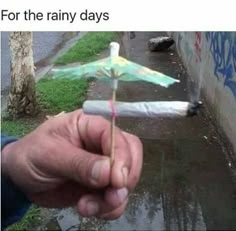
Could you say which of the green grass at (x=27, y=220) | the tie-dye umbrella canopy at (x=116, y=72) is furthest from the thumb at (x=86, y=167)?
the green grass at (x=27, y=220)

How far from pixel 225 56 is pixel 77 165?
3.09 metres

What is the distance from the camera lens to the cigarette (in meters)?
0.73

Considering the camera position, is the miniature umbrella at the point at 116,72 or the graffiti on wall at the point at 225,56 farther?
the graffiti on wall at the point at 225,56

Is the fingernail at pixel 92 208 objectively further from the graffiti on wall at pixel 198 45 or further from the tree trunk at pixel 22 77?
the graffiti on wall at pixel 198 45

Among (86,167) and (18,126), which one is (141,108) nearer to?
(86,167)

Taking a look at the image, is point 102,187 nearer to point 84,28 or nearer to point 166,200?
point 84,28

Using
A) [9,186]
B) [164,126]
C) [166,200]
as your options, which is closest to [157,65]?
[164,126]

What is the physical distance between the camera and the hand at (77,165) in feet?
2.51

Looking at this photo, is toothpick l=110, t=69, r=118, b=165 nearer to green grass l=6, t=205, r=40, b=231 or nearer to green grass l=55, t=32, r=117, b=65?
green grass l=6, t=205, r=40, b=231

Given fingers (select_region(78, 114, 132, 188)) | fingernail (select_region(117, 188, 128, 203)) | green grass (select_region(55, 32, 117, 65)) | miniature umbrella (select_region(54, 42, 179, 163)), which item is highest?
miniature umbrella (select_region(54, 42, 179, 163))

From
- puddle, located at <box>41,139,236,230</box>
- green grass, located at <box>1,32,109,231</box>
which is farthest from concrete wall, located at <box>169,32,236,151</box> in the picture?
green grass, located at <box>1,32,109,231</box>

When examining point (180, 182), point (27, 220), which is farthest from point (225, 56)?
point (27, 220)

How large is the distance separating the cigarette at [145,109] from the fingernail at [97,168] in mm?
73
